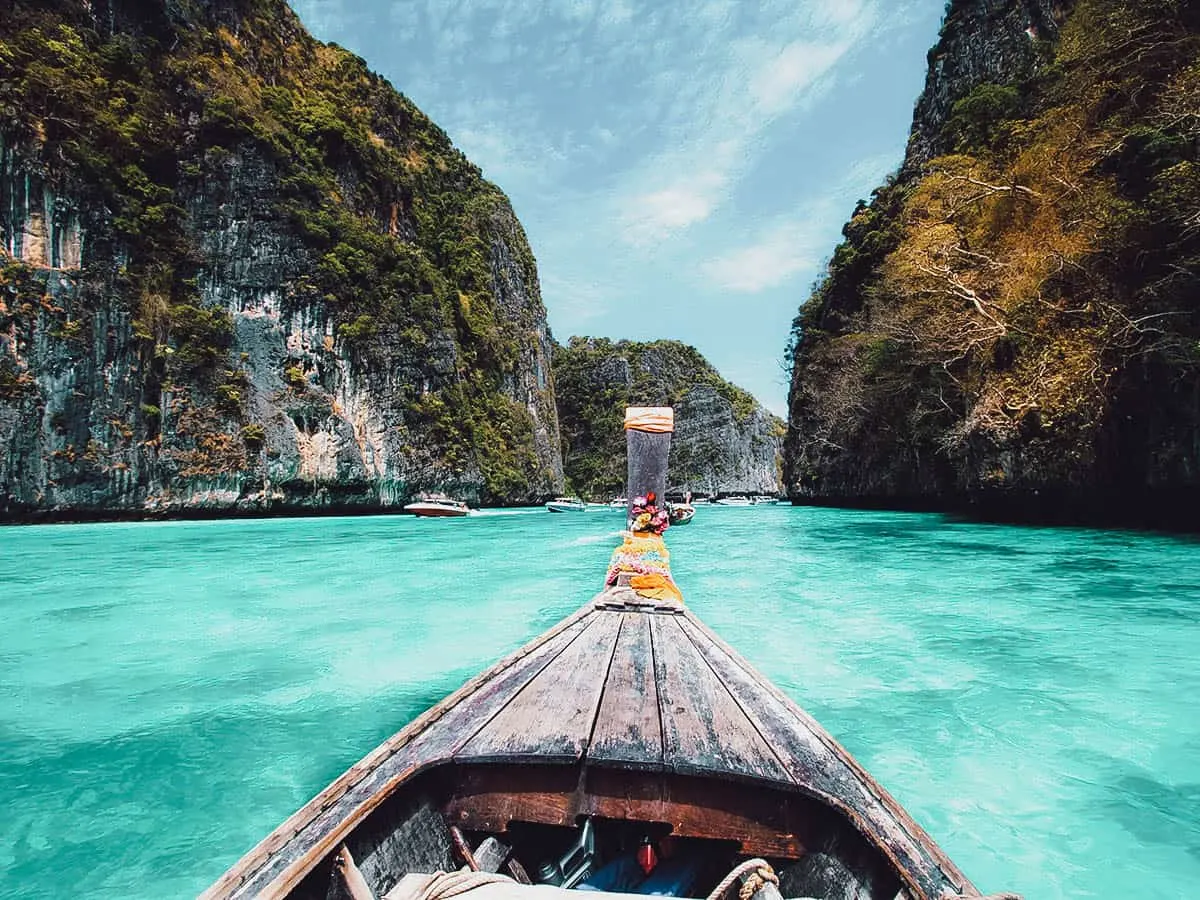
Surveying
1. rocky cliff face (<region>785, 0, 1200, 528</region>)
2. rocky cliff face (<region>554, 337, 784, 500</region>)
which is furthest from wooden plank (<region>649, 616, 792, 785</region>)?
rocky cliff face (<region>554, 337, 784, 500</region>)

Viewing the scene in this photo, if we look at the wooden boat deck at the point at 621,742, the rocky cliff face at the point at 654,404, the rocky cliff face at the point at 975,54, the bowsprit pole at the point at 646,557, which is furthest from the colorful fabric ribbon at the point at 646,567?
the rocky cliff face at the point at 654,404

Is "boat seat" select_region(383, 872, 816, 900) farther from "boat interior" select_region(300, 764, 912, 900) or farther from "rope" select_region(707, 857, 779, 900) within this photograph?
"boat interior" select_region(300, 764, 912, 900)

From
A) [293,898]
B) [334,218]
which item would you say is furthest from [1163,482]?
[334,218]

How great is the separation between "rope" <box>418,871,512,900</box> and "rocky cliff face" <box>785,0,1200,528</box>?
1204 centimetres

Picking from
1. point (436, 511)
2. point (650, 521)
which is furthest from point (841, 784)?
point (436, 511)

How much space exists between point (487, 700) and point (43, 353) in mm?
25889

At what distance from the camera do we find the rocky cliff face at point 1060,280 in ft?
30.3

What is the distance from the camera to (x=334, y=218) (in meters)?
27.1

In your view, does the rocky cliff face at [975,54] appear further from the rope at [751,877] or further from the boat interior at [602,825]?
the rope at [751,877]

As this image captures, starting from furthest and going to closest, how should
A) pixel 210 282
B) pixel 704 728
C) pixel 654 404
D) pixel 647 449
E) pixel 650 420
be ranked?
1. pixel 654 404
2. pixel 210 282
3. pixel 650 420
4. pixel 647 449
5. pixel 704 728

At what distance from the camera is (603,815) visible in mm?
1521

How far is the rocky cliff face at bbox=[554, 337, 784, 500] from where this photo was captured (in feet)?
196

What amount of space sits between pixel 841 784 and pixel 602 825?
723 mm

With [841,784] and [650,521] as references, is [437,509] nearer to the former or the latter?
[650,521]
